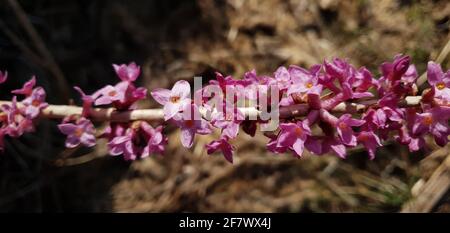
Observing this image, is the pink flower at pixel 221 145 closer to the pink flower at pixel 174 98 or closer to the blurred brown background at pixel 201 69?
the pink flower at pixel 174 98

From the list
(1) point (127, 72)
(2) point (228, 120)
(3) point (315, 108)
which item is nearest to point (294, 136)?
(3) point (315, 108)

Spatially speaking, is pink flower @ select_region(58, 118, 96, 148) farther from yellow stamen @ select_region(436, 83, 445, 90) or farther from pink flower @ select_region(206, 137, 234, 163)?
yellow stamen @ select_region(436, 83, 445, 90)

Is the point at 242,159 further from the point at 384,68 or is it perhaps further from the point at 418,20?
the point at 384,68

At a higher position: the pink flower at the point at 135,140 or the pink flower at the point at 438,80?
the pink flower at the point at 438,80

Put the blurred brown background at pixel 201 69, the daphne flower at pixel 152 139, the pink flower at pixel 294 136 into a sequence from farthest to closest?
the blurred brown background at pixel 201 69
the daphne flower at pixel 152 139
the pink flower at pixel 294 136

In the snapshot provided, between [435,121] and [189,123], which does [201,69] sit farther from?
[435,121]

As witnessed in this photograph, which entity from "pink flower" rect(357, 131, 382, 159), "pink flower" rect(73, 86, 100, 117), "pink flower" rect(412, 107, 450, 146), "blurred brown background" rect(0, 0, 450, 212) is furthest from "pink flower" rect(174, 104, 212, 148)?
"blurred brown background" rect(0, 0, 450, 212)

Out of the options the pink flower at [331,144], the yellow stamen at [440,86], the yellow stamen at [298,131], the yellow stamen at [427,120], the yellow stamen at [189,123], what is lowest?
the pink flower at [331,144]

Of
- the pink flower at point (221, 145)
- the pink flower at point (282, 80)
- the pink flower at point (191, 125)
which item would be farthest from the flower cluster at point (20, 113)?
the pink flower at point (282, 80)
